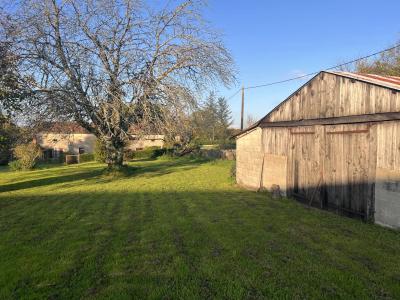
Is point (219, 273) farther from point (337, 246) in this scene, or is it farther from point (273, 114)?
point (273, 114)

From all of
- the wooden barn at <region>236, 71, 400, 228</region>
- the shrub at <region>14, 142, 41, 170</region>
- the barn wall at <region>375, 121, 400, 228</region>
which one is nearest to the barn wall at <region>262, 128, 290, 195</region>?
the wooden barn at <region>236, 71, 400, 228</region>

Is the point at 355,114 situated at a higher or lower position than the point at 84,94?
lower

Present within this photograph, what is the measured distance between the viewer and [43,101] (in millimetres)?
15383

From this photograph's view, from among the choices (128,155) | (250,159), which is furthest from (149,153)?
(250,159)

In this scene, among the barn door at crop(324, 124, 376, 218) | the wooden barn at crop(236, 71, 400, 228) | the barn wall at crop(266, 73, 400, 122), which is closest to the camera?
the wooden barn at crop(236, 71, 400, 228)

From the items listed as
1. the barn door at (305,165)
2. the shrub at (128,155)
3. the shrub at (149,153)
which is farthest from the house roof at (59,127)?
the shrub at (149,153)

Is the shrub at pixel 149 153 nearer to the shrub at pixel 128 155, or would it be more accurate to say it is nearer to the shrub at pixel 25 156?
the shrub at pixel 128 155

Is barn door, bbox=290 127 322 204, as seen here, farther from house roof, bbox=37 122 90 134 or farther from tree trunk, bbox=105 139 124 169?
house roof, bbox=37 122 90 134

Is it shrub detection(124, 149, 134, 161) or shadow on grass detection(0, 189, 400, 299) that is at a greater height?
shrub detection(124, 149, 134, 161)

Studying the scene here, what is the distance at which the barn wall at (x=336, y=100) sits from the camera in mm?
7466

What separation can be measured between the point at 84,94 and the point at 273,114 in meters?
10.3

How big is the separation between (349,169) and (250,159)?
19.4 feet

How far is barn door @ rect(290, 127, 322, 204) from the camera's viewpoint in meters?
9.78

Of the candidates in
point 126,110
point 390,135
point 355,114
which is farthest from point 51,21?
point 390,135
